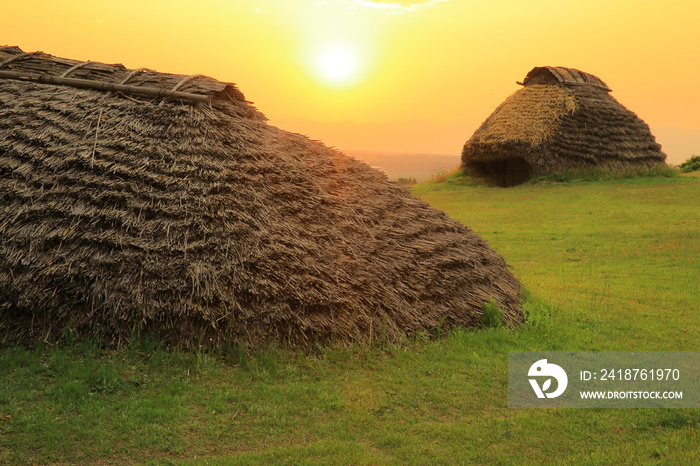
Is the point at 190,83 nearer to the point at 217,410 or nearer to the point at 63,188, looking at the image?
the point at 63,188

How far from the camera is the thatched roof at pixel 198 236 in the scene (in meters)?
6.91

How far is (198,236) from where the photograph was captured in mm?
7113

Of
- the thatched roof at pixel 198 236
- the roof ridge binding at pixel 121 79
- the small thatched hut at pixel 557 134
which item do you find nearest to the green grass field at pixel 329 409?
the thatched roof at pixel 198 236

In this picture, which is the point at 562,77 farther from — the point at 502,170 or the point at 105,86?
the point at 105,86

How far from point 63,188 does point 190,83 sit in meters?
2.31

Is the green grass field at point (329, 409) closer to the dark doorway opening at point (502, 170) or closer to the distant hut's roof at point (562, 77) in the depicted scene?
the dark doorway opening at point (502, 170)

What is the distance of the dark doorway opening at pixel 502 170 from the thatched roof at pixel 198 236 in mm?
22052

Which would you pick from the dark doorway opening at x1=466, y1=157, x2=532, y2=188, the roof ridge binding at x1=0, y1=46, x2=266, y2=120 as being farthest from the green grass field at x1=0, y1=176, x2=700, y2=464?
the dark doorway opening at x1=466, y1=157, x2=532, y2=188

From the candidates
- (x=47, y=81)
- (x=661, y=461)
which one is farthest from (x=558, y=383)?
(x=47, y=81)

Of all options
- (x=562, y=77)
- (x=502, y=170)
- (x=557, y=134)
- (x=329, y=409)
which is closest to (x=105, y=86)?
(x=329, y=409)

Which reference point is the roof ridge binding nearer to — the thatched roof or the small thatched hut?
the thatched roof

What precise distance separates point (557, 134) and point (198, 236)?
25.1 m

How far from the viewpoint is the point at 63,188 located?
25.1 ft

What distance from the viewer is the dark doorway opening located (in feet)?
98.9
